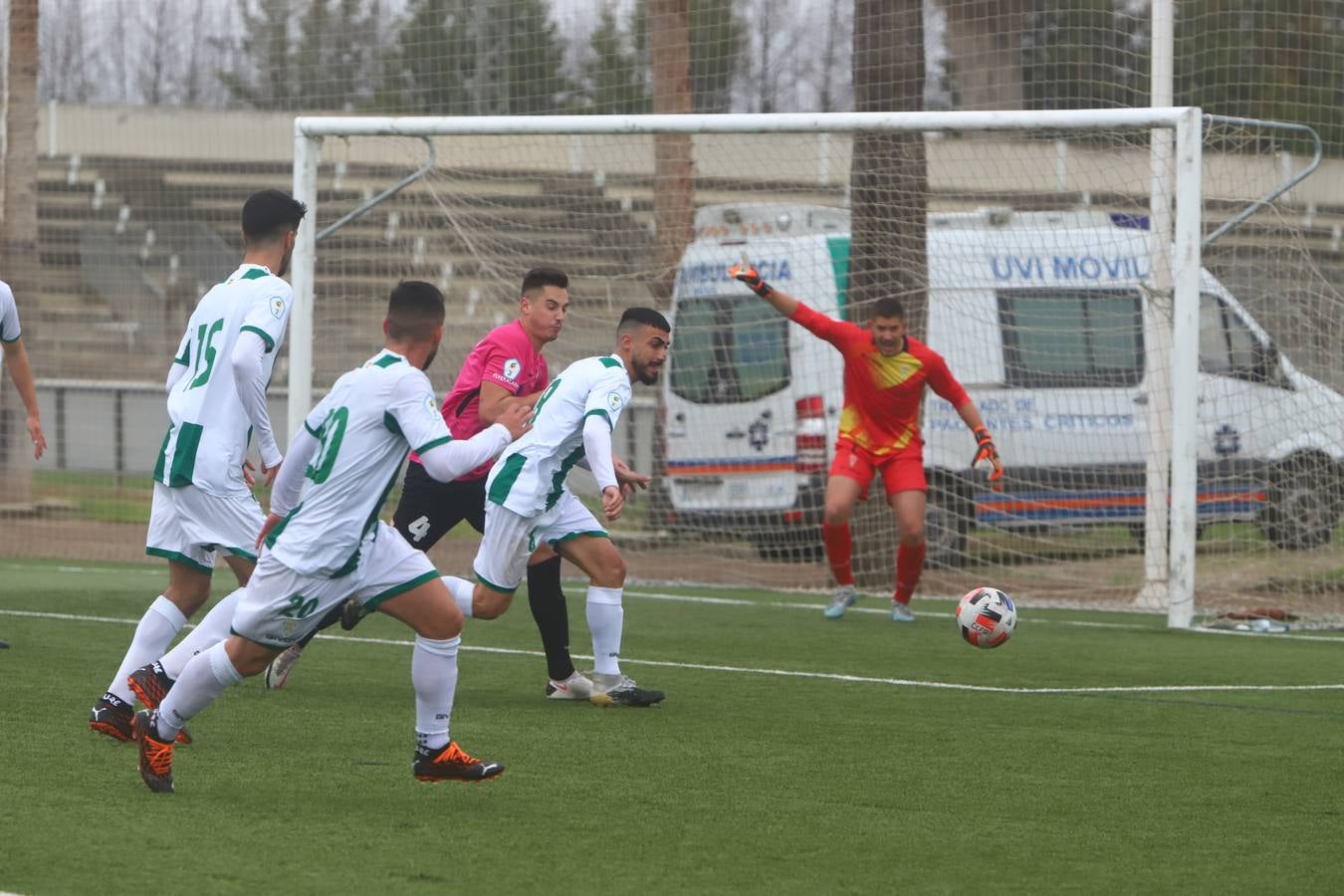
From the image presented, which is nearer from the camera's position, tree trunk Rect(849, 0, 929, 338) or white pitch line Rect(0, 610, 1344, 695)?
white pitch line Rect(0, 610, 1344, 695)

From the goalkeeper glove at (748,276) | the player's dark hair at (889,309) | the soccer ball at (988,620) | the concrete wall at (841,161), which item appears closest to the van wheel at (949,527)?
the concrete wall at (841,161)

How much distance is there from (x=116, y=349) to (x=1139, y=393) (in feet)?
42.1

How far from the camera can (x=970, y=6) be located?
1528cm

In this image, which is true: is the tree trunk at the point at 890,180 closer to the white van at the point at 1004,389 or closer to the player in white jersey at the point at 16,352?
the white van at the point at 1004,389

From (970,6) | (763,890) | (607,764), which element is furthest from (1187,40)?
(763,890)

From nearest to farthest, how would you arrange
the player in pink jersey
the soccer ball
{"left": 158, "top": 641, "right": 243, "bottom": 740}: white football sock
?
{"left": 158, "top": 641, "right": 243, "bottom": 740}: white football sock < the player in pink jersey < the soccer ball

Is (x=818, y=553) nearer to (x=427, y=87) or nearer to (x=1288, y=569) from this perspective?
(x=1288, y=569)

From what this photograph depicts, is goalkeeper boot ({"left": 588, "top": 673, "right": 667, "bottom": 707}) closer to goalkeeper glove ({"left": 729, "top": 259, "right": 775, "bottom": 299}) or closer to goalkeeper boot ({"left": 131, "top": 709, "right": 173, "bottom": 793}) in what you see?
goalkeeper boot ({"left": 131, "top": 709, "right": 173, "bottom": 793})

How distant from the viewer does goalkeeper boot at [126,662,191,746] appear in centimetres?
641

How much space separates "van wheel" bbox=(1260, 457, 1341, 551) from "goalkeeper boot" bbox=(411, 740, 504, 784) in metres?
8.62

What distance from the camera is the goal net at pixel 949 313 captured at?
41.2 feet

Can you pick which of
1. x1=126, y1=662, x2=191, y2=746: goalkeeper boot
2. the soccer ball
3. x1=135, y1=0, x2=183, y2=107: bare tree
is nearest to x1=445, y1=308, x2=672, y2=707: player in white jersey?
x1=126, y1=662, x2=191, y2=746: goalkeeper boot

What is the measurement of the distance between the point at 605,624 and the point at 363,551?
7.86 ft

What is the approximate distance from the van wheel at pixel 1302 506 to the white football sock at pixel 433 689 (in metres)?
8.66
